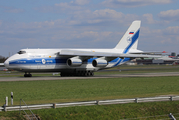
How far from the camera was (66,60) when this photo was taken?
50.4m

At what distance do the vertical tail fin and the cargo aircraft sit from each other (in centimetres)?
68

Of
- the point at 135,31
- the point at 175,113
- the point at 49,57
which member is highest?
the point at 135,31

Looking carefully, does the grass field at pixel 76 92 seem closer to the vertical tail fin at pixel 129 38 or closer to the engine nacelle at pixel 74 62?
the engine nacelle at pixel 74 62

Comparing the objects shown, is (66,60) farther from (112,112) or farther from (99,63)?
(112,112)

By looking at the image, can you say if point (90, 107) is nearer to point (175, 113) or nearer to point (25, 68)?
point (175, 113)

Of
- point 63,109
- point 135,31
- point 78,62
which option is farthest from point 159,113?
point 135,31

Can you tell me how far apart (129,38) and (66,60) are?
53.8 ft

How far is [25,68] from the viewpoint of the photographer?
46062 millimetres

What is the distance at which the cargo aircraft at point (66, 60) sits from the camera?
46.0 m

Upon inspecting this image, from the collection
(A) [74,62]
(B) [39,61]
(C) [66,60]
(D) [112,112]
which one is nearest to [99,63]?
(A) [74,62]

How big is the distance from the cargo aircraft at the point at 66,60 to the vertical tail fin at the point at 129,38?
68 centimetres

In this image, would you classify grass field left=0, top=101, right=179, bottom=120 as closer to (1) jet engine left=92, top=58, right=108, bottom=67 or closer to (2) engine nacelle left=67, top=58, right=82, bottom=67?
(2) engine nacelle left=67, top=58, right=82, bottom=67

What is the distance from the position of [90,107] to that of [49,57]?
29.6 m

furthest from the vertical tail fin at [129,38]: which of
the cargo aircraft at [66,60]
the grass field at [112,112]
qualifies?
the grass field at [112,112]
